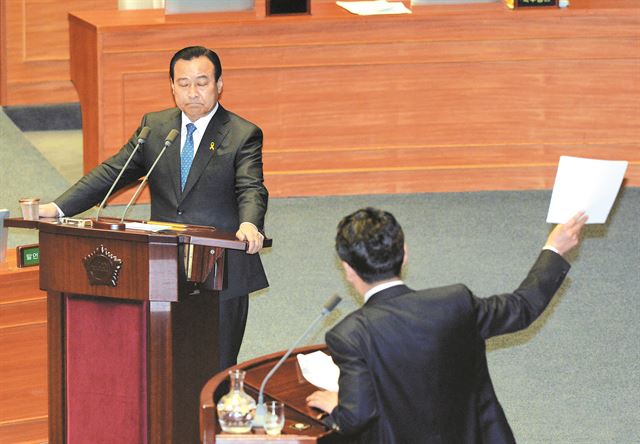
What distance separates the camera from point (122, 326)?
401 cm

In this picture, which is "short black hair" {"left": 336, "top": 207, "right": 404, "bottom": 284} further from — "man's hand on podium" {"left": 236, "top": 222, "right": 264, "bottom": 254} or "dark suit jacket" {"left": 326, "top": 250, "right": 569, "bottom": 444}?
"man's hand on podium" {"left": 236, "top": 222, "right": 264, "bottom": 254}

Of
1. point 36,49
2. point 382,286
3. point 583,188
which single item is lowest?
point 382,286

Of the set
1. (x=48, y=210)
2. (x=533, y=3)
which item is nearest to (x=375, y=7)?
(x=533, y=3)

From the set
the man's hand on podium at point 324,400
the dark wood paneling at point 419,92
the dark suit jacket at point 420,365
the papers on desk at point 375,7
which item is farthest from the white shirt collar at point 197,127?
the papers on desk at point 375,7

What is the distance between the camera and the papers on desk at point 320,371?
3506 millimetres

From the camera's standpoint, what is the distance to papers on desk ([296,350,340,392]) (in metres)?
3.51

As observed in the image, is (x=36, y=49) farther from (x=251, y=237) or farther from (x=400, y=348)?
(x=400, y=348)

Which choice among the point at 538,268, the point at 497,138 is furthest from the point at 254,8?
the point at 538,268

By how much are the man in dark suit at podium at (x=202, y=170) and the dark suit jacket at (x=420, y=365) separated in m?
1.37

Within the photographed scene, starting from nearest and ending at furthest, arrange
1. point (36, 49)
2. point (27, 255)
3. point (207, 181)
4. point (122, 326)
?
point (122, 326)
point (207, 181)
point (27, 255)
point (36, 49)

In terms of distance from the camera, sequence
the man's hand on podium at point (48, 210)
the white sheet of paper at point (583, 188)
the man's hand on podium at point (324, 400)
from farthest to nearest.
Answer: the man's hand on podium at point (48, 210)
the white sheet of paper at point (583, 188)
the man's hand on podium at point (324, 400)

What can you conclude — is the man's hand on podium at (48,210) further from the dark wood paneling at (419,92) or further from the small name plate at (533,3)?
the small name plate at (533,3)

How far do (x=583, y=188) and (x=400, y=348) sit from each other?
2.45 ft

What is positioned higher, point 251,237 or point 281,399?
point 251,237
